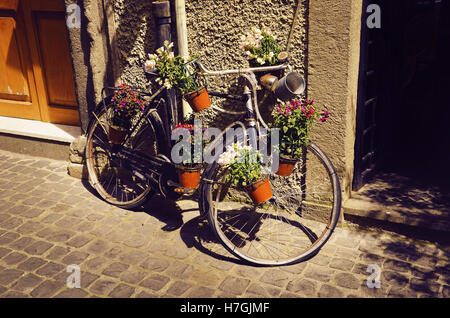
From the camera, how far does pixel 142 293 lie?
362 centimetres

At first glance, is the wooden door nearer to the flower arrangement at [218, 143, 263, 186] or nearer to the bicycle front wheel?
the bicycle front wheel

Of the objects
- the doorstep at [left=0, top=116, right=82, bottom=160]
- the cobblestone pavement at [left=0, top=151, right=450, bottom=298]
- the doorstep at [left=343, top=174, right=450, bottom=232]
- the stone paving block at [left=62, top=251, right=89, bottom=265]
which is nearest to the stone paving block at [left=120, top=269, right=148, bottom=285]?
the cobblestone pavement at [left=0, top=151, right=450, bottom=298]

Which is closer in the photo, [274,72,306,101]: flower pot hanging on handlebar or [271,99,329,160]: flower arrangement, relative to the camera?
[271,99,329,160]: flower arrangement

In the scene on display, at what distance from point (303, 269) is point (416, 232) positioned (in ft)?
3.99

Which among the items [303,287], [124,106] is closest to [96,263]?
[124,106]

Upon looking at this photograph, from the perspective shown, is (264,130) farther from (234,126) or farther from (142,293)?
(142,293)

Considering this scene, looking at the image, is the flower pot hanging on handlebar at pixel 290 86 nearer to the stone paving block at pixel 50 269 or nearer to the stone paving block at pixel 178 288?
the stone paving block at pixel 178 288

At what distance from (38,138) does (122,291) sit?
143 inches

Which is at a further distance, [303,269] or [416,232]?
[416,232]

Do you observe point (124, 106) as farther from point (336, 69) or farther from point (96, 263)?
point (336, 69)

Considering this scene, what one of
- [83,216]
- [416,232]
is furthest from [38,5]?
[416,232]

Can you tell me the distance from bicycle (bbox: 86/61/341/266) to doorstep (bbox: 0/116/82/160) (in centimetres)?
93

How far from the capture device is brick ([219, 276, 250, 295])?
365 cm

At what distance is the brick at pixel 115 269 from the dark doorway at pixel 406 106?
2.52 meters
